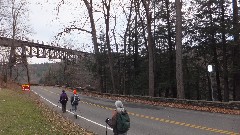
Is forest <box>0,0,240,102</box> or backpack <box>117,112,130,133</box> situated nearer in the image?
backpack <box>117,112,130,133</box>

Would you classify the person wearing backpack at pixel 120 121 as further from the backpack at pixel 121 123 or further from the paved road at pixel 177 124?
the paved road at pixel 177 124

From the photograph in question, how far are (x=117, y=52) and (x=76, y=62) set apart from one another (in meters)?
30.3

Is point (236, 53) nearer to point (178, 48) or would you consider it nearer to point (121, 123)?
point (178, 48)

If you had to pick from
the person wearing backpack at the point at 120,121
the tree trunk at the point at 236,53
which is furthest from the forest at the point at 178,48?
the person wearing backpack at the point at 120,121

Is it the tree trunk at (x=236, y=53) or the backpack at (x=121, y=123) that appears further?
the tree trunk at (x=236, y=53)

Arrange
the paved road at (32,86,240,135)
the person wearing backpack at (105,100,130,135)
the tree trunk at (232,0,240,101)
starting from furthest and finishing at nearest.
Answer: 1. the tree trunk at (232,0,240,101)
2. the paved road at (32,86,240,135)
3. the person wearing backpack at (105,100,130,135)

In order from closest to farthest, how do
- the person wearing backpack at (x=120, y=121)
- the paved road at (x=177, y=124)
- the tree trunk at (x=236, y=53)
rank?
1. the person wearing backpack at (x=120, y=121)
2. the paved road at (x=177, y=124)
3. the tree trunk at (x=236, y=53)

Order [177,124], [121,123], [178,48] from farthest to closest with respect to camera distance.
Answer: [178,48] < [177,124] < [121,123]

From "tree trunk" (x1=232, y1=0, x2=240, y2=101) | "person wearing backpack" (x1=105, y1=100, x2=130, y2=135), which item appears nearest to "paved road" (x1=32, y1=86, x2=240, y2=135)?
"person wearing backpack" (x1=105, y1=100, x2=130, y2=135)

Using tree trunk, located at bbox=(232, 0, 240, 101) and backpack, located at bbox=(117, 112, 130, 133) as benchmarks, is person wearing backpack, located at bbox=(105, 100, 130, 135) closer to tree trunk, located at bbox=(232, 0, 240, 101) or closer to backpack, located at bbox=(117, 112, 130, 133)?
backpack, located at bbox=(117, 112, 130, 133)

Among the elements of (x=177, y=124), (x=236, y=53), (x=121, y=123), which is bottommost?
(x=177, y=124)

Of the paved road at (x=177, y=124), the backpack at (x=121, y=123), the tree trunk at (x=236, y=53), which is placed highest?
the tree trunk at (x=236, y=53)

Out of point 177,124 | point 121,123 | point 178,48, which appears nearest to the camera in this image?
point 121,123

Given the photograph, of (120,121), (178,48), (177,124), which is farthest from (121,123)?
(178,48)
